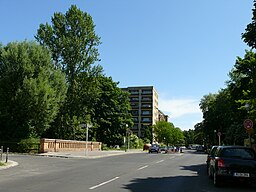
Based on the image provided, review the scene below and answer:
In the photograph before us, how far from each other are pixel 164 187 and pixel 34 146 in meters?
29.4

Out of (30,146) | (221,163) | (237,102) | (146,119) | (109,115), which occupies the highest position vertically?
(146,119)

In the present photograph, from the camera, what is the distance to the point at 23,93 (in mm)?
40969

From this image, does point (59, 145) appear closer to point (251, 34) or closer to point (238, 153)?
point (251, 34)

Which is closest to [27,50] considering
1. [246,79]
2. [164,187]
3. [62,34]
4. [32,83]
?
[32,83]

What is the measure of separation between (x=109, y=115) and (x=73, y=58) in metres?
22.3

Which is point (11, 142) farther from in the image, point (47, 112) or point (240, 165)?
point (240, 165)

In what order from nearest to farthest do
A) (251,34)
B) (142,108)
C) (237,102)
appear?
(251,34)
(237,102)
(142,108)

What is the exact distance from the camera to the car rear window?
13.1 m

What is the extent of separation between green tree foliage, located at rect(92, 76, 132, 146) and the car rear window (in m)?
55.5

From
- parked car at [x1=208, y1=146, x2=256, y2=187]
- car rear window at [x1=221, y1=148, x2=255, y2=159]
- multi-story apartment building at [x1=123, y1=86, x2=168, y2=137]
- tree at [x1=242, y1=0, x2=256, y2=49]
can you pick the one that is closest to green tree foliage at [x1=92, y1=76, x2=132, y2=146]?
tree at [x1=242, y1=0, x2=256, y2=49]

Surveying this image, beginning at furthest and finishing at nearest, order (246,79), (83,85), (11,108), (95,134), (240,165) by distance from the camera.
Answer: (95,134) → (83,85) → (11,108) → (246,79) → (240,165)

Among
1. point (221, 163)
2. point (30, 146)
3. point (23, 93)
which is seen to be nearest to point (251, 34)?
point (221, 163)

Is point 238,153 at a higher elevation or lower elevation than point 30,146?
higher

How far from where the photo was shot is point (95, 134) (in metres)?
70.0
